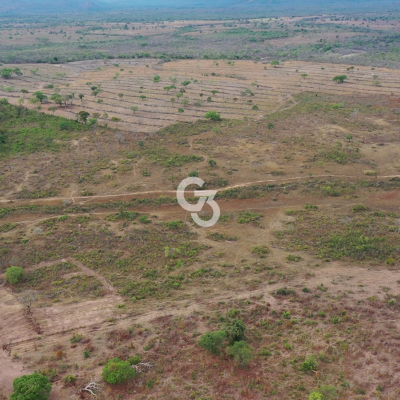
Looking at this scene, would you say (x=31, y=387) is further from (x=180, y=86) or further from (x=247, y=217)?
(x=180, y=86)

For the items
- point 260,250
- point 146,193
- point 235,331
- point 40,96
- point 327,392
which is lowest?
point 327,392

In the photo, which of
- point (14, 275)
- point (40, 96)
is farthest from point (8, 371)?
point (40, 96)

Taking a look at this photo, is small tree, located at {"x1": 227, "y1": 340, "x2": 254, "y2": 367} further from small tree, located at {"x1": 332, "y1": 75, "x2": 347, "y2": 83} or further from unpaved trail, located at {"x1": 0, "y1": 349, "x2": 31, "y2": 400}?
small tree, located at {"x1": 332, "y1": 75, "x2": 347, "y2": 83}

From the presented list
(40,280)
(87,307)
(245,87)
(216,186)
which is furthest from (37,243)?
(245,87)

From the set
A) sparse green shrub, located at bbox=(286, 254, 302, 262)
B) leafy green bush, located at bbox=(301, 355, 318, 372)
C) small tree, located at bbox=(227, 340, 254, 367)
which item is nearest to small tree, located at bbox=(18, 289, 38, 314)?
small tree, located at bbox=(227, 340, 254, 367)

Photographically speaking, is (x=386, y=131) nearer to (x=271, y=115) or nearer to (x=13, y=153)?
(x=271, y=115)

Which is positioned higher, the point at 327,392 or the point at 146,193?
the point at 146,193
